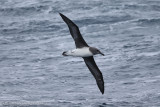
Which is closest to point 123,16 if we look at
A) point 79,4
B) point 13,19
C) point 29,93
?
point 79,4

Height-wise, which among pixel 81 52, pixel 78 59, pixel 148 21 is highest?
pixel 81 52

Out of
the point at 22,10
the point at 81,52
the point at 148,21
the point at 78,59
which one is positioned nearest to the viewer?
the point at 81,52

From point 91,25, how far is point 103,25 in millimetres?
833

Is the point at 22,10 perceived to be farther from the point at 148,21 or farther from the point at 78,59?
the point at 78,59

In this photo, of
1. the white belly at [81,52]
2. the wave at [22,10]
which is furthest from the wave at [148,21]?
the white belly at [81,52]

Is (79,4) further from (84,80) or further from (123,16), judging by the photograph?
(84,80)

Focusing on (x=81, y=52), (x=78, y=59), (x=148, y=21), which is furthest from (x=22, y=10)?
(x=81, y=52)

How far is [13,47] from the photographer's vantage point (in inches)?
1250

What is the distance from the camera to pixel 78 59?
29438mm

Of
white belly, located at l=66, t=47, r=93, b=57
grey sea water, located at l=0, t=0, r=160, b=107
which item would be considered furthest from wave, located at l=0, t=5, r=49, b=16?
white belly, located at l=66, t=47, r=93, b=57

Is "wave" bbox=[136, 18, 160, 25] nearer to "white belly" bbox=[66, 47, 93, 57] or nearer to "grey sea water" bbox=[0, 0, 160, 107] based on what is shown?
"grey sea water" bbox=[0, 0, 160, 107]

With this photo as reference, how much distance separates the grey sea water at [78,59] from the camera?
23.7m

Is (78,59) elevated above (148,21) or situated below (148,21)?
above

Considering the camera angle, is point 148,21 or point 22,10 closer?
point 148,21
